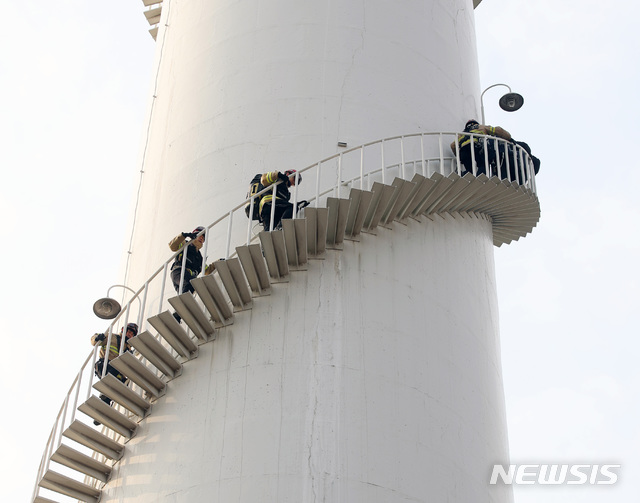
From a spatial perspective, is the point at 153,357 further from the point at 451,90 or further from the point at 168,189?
the point at 451,90

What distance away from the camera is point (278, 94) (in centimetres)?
1620

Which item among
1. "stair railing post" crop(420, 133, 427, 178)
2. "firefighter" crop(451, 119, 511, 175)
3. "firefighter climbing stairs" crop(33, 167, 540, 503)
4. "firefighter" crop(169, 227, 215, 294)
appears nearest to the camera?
"firefighter climbing stairs" crop(33, 167, 540, 503)

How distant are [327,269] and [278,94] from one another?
3.76 m

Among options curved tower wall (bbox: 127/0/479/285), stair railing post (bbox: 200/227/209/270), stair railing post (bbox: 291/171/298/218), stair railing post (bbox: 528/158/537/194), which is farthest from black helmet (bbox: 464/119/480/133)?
stair railing post (bbox: 200/227/209/270)

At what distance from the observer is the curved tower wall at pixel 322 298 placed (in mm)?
12398

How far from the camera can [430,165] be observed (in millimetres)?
15961

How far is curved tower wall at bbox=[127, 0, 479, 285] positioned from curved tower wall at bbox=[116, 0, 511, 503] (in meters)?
0.03

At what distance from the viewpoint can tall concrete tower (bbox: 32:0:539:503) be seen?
12.5 metres

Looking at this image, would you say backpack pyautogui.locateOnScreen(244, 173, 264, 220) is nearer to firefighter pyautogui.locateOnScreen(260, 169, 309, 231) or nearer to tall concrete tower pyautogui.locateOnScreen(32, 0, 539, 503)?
firefighter pyautogui.locateOnScreen(260, 169, 309, 231)

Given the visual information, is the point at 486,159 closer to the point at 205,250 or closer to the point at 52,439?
the point at 205,250

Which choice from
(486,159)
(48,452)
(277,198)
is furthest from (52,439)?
(486,159)

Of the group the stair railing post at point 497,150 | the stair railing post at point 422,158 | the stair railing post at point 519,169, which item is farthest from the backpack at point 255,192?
the stair railing post at point 519,169

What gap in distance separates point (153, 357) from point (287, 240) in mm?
2430

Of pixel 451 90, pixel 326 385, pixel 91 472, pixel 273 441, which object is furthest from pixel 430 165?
pixel 91 472
